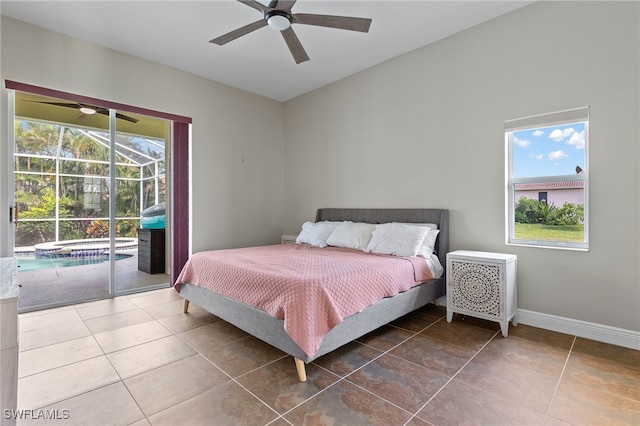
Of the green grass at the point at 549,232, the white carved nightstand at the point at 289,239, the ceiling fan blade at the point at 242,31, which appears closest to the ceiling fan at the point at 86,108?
the ceiling fan blade at the point at 242,31

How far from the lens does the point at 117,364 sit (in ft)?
7.10

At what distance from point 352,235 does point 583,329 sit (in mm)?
2315

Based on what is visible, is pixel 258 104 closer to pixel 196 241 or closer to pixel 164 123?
pixel 164 123

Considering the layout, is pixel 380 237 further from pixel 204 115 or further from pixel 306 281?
pixel 204 115

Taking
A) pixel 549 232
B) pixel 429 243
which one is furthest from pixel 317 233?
pixel 549 232

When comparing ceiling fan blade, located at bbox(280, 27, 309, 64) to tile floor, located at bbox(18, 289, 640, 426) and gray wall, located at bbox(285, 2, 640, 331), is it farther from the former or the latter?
tile floor, located at bbox(18, 289, 640, 426)

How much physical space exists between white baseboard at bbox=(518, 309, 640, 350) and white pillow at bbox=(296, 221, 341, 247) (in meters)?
2.28

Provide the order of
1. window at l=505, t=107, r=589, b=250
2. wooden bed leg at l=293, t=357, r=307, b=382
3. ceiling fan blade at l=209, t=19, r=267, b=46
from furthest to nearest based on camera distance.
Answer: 1. window at l=505, t=107, r=589, b=250
2. ceiling fan blade at l=209, t=19, r=267, b=46
3. wooden bed leg at l=293, t=357, r=307, b=382

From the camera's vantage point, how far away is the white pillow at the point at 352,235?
12.0 ft

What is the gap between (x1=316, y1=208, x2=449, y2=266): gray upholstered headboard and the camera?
3.41 meters

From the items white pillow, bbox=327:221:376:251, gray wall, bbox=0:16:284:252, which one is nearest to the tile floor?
white pillow, bbox=327:221:376:251

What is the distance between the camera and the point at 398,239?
3.30 meters

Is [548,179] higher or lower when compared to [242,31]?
lower

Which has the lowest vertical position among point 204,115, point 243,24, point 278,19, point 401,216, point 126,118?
point 401,216
